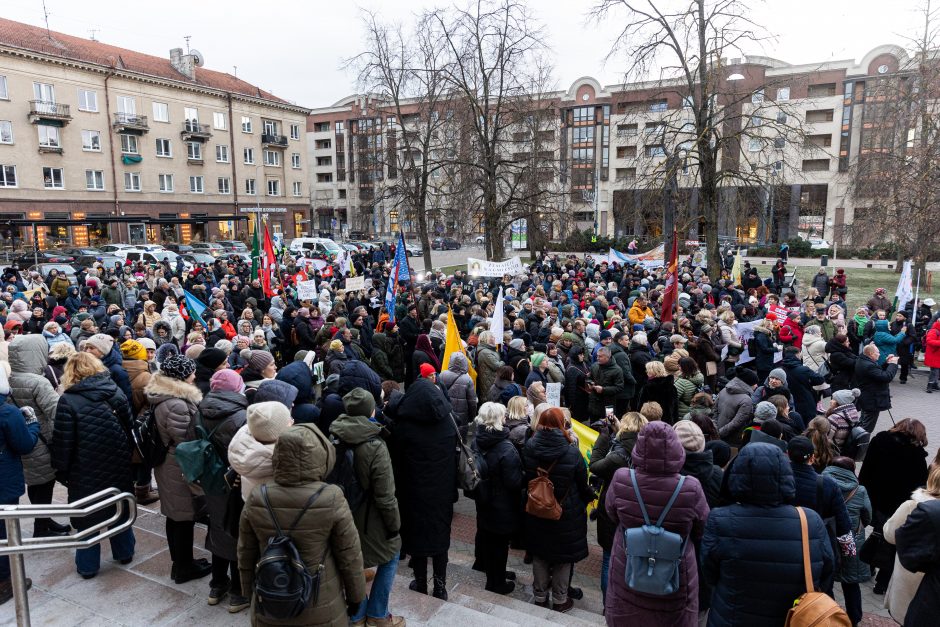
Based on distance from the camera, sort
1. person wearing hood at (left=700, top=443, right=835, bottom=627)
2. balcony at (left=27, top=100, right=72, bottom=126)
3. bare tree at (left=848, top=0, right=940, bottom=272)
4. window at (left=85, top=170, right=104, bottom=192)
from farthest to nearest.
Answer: window at (left=85, top=170, right=104, bottom=192) < balcony at (left=27, top=100, right=72, bottom=126) < bare tree at (left=848, top=0, right=940, bottom=272) < person wearing hood at (left=700, top=443, right=835, bottom=627)

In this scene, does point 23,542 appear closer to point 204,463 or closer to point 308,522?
point 204,463

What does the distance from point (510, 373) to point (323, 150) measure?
Answer: 3355 inches

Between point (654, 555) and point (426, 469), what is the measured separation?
1.90m

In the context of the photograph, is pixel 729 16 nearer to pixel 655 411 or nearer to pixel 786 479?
pixel 655 411

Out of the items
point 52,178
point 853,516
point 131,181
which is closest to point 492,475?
point 853,516

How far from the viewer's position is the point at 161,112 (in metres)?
51.6

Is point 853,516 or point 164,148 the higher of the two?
point 164,148

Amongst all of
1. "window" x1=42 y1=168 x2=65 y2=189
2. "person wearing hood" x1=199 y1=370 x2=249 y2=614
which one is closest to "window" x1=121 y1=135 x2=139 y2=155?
"window" x1=42 y1=168 x2=65 y2=189

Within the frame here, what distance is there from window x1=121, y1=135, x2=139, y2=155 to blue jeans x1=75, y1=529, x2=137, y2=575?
173ft

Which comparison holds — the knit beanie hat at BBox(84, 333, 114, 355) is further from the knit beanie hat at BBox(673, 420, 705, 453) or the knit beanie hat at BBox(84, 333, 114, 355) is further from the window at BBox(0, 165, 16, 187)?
the window at BBox(0, 165, 16, 187)

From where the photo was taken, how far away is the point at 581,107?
223 feet

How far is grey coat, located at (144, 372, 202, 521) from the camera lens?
457cm

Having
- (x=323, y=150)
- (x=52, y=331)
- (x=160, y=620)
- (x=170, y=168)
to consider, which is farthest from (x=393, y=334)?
(x=323, y=150)

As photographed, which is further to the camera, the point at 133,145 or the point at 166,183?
the point at 166,183
